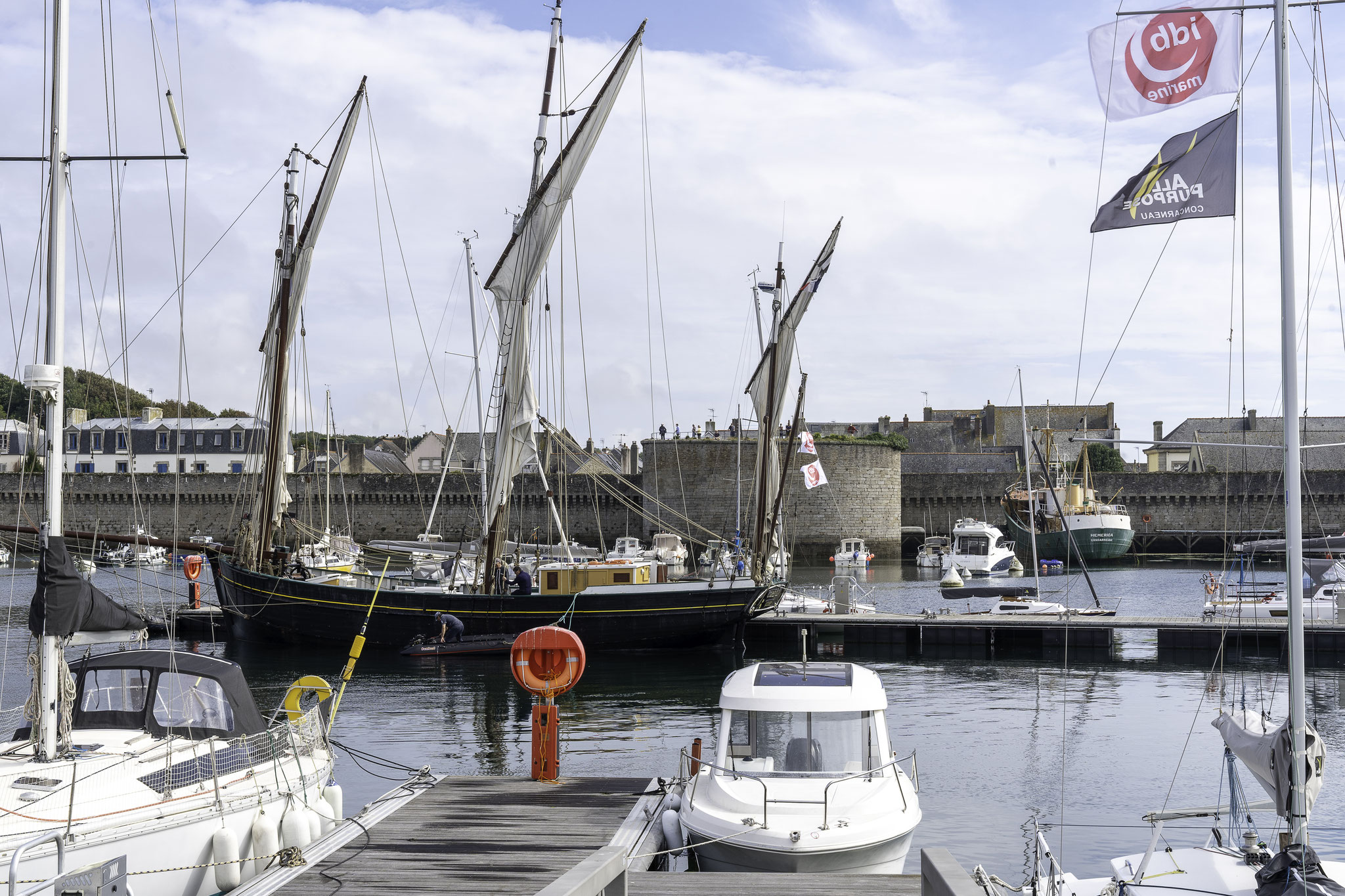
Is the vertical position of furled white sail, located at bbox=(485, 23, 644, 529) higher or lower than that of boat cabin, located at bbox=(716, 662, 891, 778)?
higher

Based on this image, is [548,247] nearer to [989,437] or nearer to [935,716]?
[935,716]

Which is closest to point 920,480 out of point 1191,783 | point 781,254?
point 781,254

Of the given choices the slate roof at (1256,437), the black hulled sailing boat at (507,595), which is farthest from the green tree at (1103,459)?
the black hulled sailing boat at (507,595)

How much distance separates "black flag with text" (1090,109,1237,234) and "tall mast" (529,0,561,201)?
59.3ft

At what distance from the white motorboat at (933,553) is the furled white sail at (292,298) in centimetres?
3490

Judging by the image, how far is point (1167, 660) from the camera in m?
26.8

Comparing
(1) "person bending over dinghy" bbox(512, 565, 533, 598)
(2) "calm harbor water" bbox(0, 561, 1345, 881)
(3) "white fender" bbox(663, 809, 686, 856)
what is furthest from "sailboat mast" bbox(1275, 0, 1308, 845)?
(1) "person bending over dinghy" bbox(512, 565, 533, 598)

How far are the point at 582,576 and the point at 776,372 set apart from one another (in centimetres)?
816

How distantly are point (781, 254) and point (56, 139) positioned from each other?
2353 centimetres

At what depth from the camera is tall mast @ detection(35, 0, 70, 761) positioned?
9494 millimetres

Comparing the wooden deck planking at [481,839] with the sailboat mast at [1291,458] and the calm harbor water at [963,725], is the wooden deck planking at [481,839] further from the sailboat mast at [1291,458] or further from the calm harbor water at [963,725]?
the sailboat mast at [1291,458]

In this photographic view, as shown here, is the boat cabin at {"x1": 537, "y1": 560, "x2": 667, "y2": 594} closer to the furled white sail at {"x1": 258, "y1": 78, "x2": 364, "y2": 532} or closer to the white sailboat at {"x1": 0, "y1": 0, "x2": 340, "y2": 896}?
the furled white sail at {"x1": 258, "y1": 78, "x2": 364, "y2": 532}

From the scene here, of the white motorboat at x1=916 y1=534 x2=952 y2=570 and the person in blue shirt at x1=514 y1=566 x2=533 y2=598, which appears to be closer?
the person in blue shirt at x1=514 y1=566 x2=533 y2=598

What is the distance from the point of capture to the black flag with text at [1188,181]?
336 inches
